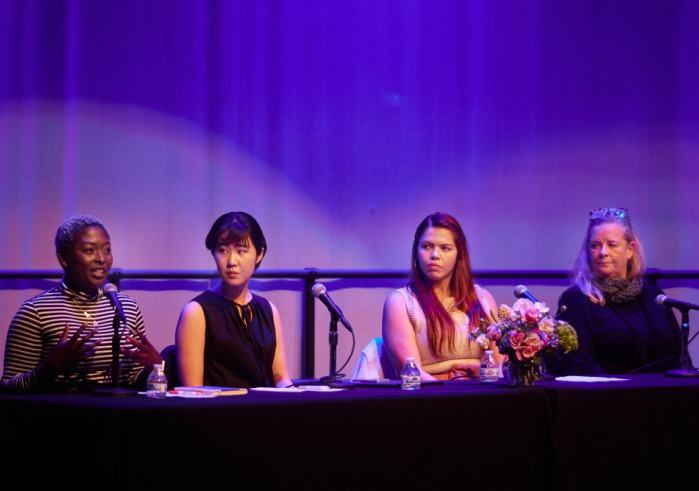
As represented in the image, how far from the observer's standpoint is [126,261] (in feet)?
16.8

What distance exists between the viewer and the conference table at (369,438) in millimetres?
2416

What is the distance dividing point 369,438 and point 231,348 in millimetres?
1078

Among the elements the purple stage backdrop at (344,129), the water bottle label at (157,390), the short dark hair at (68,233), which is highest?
the purple stage backdrop at (344,129)

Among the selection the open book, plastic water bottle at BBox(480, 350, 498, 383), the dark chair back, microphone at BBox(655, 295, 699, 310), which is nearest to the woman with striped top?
the dark chair back

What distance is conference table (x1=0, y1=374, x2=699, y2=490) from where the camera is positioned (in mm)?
2416

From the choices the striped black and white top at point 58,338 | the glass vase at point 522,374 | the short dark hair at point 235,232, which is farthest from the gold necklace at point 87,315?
the glass vase at point 522,374

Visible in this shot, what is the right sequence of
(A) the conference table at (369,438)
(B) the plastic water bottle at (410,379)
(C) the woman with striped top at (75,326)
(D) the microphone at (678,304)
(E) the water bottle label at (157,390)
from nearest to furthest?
(A) the conference table at (369,438), (E) the water bottle label at (157,390), (B) the plastic water bottle at (410,379), (C) the woman with striped top at (75,326), (D) the microphone at (678,304)

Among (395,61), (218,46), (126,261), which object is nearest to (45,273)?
(126,261)

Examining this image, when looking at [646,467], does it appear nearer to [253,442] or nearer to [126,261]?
[253,442]

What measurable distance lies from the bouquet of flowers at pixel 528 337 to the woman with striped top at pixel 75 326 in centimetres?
132

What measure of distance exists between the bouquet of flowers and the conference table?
0.34ft

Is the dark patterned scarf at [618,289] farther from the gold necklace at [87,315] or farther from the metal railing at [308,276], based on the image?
the gold necklace at [87,315]

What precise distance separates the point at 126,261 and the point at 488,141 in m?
2.48

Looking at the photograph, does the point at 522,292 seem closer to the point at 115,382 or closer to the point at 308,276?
the point at 115,382
